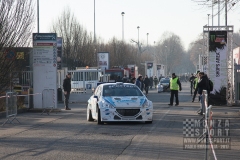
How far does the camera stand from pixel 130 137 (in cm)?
1502

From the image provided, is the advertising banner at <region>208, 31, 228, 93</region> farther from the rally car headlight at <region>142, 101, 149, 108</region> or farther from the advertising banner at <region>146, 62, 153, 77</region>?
the advertising banner at <region>146, 62, 153, 77</region>

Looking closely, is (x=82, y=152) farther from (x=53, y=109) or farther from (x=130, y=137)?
(x=53, y=109)

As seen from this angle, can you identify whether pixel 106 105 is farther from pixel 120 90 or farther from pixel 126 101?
pixel 120 90

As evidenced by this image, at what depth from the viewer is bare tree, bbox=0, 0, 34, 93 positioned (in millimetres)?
25156

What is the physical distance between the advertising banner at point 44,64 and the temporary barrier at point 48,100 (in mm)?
54

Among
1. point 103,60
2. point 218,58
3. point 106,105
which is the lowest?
point 106,105

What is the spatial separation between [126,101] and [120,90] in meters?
1.39

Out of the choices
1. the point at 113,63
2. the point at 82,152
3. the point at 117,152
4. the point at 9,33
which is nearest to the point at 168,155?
the point at 117,152

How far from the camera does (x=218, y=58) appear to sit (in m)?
29.8

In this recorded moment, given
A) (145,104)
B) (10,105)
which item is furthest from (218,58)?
(10,105)

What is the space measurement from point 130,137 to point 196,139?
73.3 inches

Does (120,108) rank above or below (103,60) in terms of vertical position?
below

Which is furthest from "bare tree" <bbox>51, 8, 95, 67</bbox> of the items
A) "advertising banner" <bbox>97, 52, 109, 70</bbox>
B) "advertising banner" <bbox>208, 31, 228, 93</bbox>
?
"advertising banner" <bbox>208, 31, 228, 93</bbox>

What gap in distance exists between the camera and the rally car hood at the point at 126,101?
734 inches
